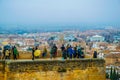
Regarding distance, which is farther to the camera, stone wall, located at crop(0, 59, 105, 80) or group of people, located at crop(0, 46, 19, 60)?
→ group of people, located at crop(0, 46, 19, 60)

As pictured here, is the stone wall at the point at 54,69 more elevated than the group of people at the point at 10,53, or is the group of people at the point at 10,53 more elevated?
the group of people at the point at 10,53

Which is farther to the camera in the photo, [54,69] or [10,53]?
[10,53]

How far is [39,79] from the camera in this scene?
1197 centimetres

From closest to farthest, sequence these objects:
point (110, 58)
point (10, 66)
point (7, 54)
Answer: point (10, 66)
point (7, 54)
point (110, 58)

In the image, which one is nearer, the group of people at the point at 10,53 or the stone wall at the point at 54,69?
the stone wall at the point at 54,69

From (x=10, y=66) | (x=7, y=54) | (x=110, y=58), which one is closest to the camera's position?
(x=10, y=66)

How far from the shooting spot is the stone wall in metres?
A: 11.8

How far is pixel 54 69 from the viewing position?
12.1m

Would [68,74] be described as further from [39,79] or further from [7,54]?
[7,54]

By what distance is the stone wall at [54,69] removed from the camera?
11.8 metres

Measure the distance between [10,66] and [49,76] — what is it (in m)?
1.31

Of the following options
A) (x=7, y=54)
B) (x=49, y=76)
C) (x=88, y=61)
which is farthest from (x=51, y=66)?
(x=7, y=54)

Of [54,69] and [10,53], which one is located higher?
[10,53]

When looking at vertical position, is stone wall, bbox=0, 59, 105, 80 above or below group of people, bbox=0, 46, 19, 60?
below
